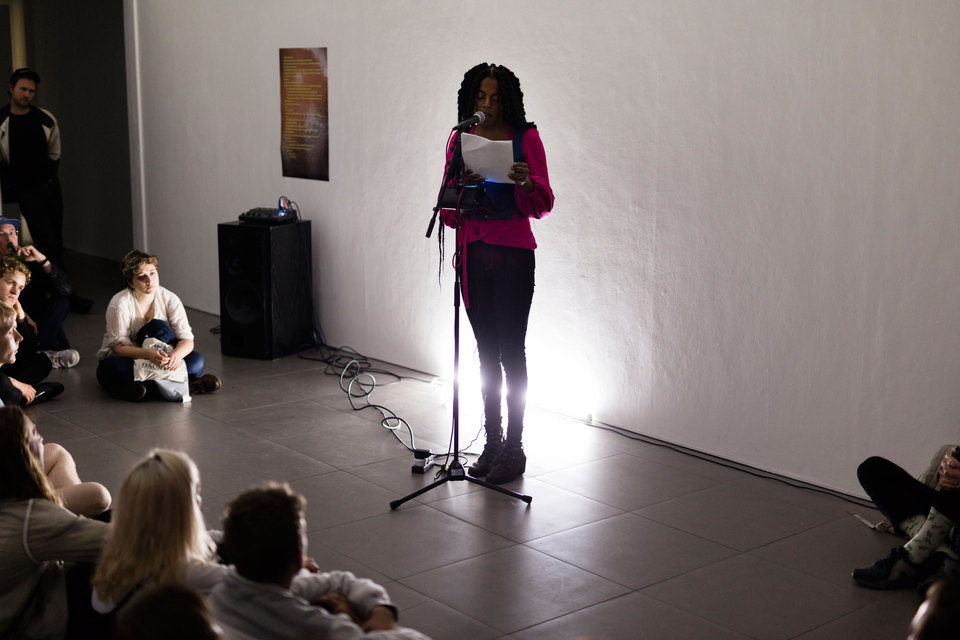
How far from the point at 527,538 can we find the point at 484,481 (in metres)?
0.59

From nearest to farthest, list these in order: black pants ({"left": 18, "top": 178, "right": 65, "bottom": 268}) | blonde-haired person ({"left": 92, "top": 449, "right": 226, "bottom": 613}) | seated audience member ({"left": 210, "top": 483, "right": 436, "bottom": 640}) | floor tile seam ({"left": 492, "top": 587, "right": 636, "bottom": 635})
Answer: seated audience member ({"left": 210, "top": 483, "right": 436, "bottom": 640}) → blonde-haired person ({"left": 92, "top": 449, "right": 226, "bottom": 613}) → floor tile seam ({"left": 492, "top": 587, "right": 636, "bottom": 635}) → black pants ({"left": 18, "top": 178, "right": 65, "bottom": 268})

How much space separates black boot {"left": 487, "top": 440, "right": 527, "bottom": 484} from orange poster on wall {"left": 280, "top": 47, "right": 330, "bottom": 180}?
10.1 ft

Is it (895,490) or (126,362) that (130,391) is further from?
(895,490)

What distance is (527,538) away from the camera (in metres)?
3.95

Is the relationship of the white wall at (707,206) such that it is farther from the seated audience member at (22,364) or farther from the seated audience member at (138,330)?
the seated audience member at (22,364)

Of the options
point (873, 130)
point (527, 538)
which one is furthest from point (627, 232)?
point (527, 538)

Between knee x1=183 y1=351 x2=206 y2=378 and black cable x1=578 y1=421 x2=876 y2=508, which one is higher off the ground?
knee x1=183 y1=351 x2=206 y2=378

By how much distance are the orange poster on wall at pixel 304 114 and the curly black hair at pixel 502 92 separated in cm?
281

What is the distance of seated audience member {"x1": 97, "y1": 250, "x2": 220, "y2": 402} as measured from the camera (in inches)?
224

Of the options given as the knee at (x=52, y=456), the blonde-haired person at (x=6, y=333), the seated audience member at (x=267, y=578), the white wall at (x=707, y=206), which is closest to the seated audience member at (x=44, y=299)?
the white wall at (x=707, y=206)

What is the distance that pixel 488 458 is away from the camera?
462 cm

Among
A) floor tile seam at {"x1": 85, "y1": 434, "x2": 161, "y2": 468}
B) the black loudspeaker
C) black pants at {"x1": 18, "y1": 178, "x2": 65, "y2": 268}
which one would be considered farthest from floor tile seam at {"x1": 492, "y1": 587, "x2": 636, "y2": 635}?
black pants at {"x1": 18, "y1": 178, "x2": 65, "y2": 268}

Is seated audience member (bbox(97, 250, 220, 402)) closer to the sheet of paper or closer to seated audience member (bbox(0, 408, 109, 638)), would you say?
the sheet of paper

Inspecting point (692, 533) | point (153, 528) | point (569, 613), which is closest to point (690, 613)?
point (569, 613)
